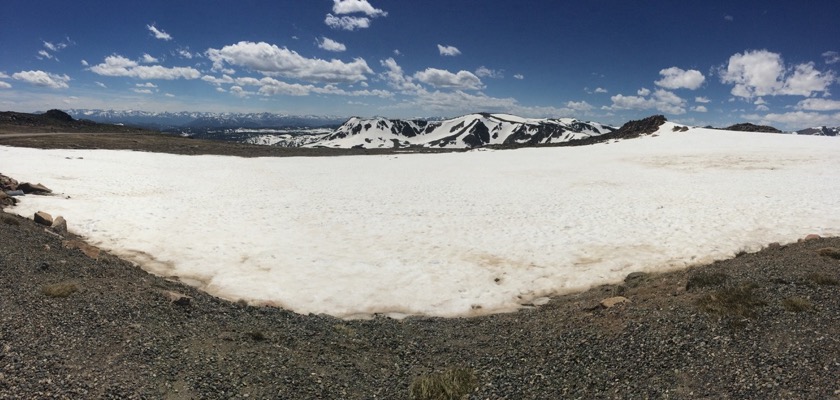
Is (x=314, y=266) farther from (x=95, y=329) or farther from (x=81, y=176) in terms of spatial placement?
(x=81, y=176)

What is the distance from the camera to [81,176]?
35.2 metres

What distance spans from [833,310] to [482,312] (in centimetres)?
828

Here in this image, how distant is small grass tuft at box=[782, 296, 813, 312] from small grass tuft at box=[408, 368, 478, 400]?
22.6 ft

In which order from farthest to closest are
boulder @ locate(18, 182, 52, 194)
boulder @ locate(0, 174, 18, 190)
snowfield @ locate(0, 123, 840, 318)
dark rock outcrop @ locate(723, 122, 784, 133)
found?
dark rock outcrop @ locate(723, 122, 784, 133), boulder @ locate(18, 182, 52, 194), boulder @ locate(0, 174, 18, 190), snowfield @ locate(0, 123, 840, 318)

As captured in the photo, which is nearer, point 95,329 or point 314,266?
point 95,329

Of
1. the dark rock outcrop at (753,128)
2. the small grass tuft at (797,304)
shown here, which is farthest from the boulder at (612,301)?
the dark rock outcrop at (753,128)

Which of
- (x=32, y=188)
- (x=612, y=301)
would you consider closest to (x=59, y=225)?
(x=32, y=188)

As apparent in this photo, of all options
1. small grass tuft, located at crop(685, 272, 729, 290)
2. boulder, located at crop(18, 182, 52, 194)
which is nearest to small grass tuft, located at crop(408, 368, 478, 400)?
A: small grass tuft, located at crop(685, 272, 729, 290)

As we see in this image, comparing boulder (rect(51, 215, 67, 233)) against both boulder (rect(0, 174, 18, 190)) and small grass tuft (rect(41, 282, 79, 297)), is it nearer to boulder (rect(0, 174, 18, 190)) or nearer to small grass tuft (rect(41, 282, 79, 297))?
boulder (rect(0, 174, 18, 190))

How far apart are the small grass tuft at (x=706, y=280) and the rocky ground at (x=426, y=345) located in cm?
3

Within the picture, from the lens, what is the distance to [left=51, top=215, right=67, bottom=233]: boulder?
18.5 meters

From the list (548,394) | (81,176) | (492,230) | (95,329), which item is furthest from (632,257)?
(81,176)

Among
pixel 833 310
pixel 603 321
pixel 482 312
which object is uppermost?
pixel 833 310

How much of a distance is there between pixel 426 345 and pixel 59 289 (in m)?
8.72
